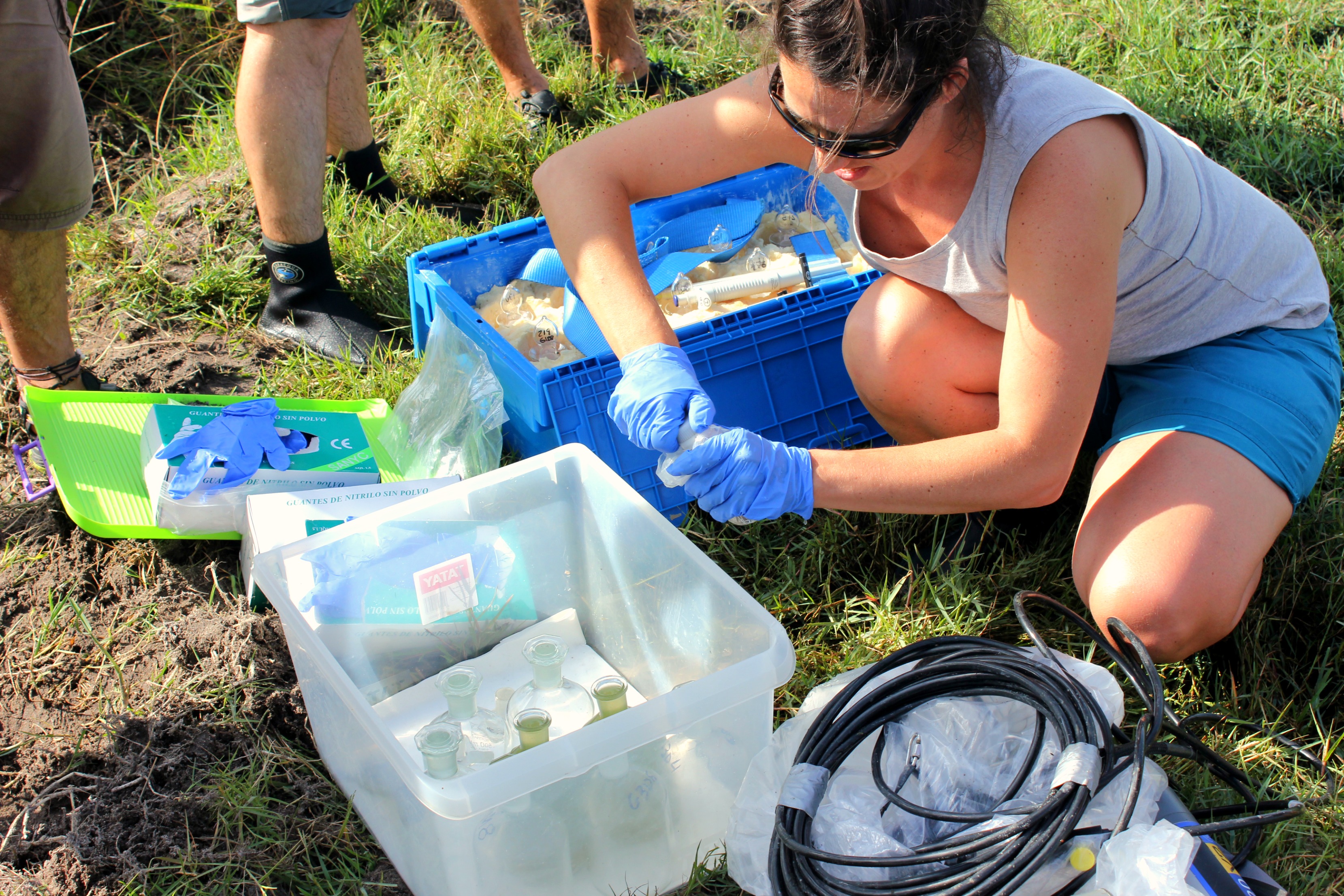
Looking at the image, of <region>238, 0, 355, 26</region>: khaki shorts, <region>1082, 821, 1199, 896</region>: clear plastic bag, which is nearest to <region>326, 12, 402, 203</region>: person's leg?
<region>238, 0, 355, 26</region>: khaki shorts

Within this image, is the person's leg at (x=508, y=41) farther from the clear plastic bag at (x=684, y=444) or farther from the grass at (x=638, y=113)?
the clear plastic bag at (x=684, y=444)

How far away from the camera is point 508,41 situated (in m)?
3.04

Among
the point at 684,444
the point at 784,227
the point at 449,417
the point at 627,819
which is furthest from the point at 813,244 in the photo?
the point at 627,819

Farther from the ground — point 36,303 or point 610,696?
point 36,303

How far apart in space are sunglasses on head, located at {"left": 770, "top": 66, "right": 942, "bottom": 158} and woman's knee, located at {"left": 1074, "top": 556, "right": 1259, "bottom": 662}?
723mm

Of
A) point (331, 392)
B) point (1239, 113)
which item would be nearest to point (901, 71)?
point (331, 392)

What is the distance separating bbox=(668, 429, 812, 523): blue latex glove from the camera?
142 cm

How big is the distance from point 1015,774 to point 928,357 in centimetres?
72

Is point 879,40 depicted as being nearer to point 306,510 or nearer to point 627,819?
point 627,819

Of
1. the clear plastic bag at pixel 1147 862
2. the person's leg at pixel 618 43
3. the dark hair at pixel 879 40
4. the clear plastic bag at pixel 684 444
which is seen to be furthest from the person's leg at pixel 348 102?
the clear plastic bag at pixel 1147 862

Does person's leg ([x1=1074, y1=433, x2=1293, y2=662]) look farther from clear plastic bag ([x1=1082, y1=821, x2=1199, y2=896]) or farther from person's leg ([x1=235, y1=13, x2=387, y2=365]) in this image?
person's leg ([x1=235, y1=13, x2=387, y2=365])

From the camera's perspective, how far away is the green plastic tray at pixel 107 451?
1.90 m

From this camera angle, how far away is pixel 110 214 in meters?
2.97

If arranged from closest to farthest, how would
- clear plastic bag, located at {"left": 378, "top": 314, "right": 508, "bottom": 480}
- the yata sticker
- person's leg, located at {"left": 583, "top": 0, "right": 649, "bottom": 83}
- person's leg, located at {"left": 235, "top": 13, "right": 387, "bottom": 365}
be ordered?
1. the yata sticker
2. clear plastic bag, located at {"left": 378, "top": 314, "right": 508, "bottom": 480}
3. person's leg, located at {"left": 235, "top": 13, "right": 387, "bottom": 365}
4. person's leg, located at {"left": 583, "top": 0, "right": 649, "bottom": 83}
